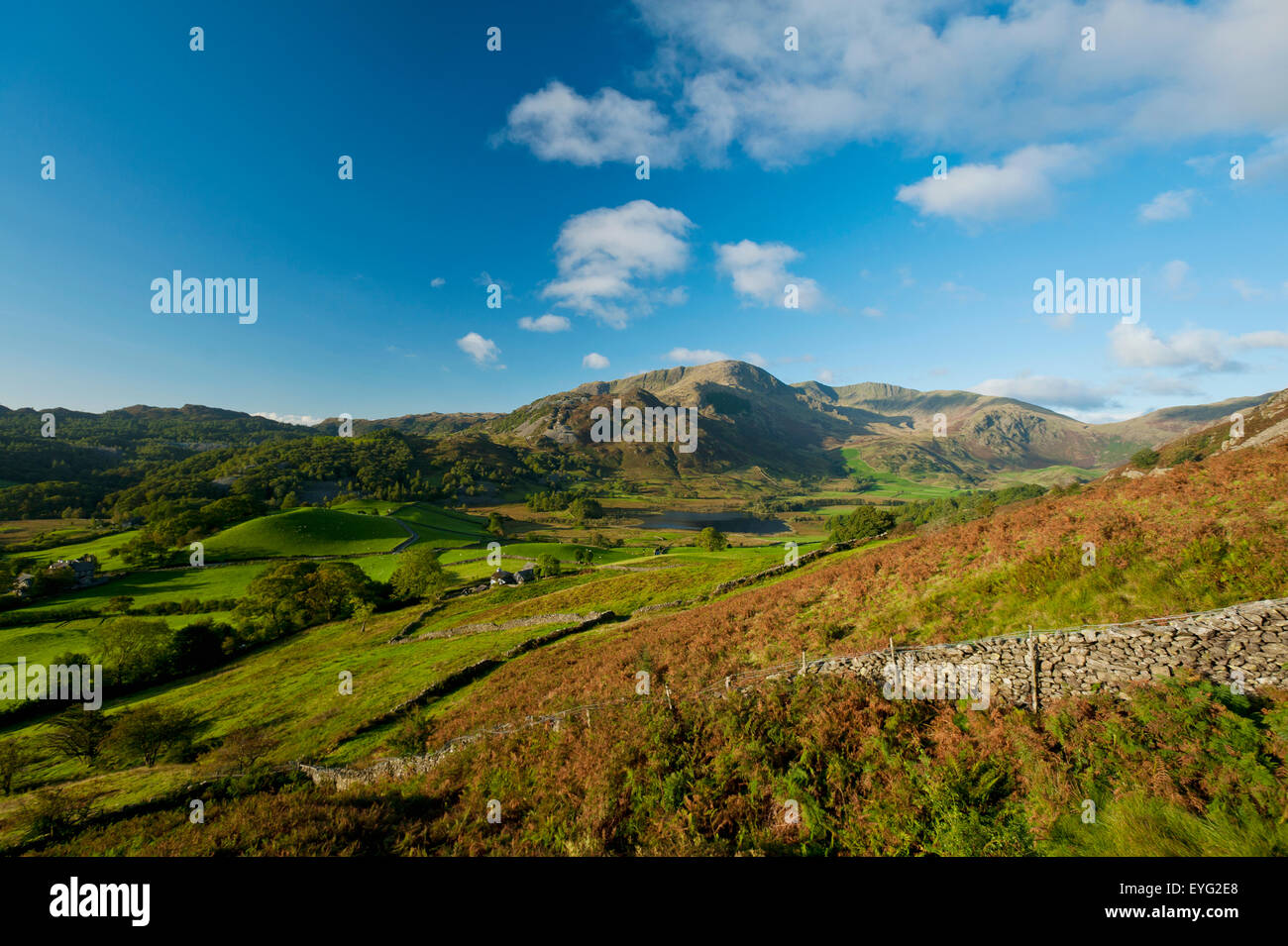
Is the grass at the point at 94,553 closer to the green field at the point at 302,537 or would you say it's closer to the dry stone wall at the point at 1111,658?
the green field at the point at 302,537

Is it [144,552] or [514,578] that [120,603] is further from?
[514,578]

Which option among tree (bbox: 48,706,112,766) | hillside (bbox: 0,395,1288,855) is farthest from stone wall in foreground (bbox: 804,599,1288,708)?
tree (bbox: 48,706,112,766)

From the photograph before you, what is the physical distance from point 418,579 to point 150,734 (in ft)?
137

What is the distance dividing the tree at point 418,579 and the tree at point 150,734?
123 ft

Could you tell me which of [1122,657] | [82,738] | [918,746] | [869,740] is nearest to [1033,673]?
[1122,657]

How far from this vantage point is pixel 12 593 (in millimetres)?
71062

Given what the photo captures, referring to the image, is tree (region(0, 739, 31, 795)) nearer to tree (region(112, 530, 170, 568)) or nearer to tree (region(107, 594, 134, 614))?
tree (region(107, 594, 134, 614))

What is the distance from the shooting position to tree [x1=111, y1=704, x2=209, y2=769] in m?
26.5

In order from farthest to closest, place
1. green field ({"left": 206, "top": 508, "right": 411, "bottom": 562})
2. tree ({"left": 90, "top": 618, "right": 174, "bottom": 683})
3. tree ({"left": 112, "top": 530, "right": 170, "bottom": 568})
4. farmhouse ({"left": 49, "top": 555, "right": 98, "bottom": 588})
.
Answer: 1. green field ({"left": 206, "top": 508, "right": 411, "bottom": 562})
2. tree ({"left": 112, "top": 530, "right": 170, "bottom": 568})
3. farmhouse ({"left": 49, "top": 555, "right": 98, "bottom": 588})
4. tree ({"left": 90, "top": 618, "right": 174, "bottom": 683})

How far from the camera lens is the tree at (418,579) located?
67.8 m

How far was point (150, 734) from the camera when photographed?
27.2 meters

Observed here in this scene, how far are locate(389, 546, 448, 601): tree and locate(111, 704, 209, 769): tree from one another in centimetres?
3741
